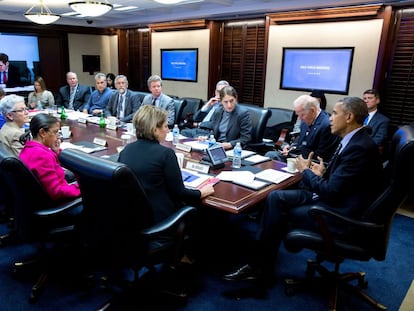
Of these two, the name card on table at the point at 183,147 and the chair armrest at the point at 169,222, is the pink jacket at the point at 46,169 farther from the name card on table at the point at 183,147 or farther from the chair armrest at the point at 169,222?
the name card on table at the point at 183,147

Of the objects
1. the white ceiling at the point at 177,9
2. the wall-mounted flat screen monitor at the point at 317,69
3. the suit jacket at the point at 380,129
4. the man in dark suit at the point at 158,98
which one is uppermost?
the white ceiling at the point at 177,9

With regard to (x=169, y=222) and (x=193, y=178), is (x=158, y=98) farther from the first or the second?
(x=169, y=222)

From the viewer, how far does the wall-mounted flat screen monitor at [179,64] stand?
632 cm

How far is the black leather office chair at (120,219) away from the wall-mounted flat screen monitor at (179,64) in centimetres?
486

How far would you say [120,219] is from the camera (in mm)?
1590

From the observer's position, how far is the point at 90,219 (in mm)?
1726

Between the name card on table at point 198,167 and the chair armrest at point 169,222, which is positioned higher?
the name card on table at point 198,167

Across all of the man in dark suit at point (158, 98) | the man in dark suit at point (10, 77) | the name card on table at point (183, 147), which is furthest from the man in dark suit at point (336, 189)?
the man in dark suit at point (10, 77)

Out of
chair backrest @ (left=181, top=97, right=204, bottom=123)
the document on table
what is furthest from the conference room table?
chair backrest @ (left=181, top=97, right=204, bottom=123)

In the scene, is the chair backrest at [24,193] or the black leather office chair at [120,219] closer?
the black leather office chair at [120,219]

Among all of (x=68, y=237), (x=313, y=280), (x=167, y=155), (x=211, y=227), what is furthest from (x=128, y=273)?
(x=313, y=280)

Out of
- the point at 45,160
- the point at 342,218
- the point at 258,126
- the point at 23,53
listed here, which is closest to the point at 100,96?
the point at 258,126

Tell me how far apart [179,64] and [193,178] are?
189 inches

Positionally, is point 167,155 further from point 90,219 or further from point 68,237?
point 68,237
